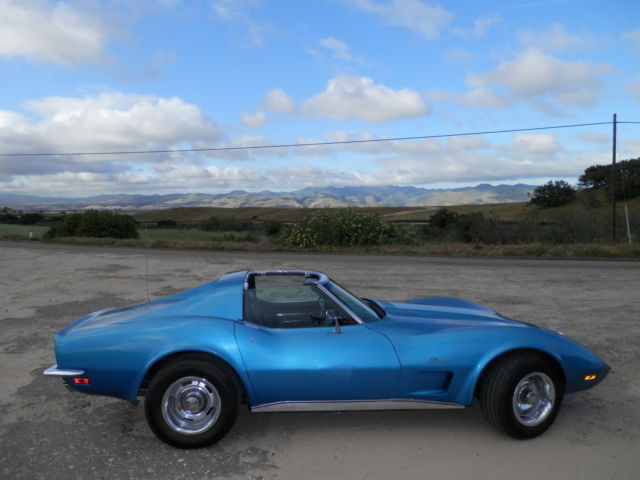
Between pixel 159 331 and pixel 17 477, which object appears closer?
pixel 17 477

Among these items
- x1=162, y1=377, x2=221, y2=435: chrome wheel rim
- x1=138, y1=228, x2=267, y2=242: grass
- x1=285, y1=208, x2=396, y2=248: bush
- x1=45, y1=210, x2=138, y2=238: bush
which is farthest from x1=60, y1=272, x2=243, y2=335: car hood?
x1=45, y1=210, x2=138, y2=238: bush

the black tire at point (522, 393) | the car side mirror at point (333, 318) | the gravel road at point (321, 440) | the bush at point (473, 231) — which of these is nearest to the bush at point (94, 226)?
the bush at point (473, 231)

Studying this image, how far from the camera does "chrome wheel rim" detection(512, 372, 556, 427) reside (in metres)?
3.42

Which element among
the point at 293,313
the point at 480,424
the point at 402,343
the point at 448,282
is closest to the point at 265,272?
the point at 293,313

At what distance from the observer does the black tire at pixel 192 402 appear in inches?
126

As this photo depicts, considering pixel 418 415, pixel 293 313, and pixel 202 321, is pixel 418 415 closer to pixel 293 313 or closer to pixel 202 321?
pixel 293 313

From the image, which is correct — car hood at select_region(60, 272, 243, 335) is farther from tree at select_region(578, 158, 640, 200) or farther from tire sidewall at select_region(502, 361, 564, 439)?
tree at select_region(578, 158, 640, 200)

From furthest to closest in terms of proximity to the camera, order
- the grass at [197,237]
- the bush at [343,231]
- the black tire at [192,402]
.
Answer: the grass at [197,237], the bush at [343,231], the black tire at [192,402]

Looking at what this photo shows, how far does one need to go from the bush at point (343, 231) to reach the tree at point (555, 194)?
45.0m

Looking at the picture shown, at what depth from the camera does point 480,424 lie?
3.68 m

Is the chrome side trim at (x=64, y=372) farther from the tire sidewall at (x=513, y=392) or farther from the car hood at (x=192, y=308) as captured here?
the tire sidewall at (x=513, y=392)

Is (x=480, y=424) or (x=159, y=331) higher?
(x=159, y=331)

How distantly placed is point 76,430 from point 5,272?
11053mm

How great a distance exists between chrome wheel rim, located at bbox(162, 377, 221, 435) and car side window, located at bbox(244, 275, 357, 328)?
0.57m
